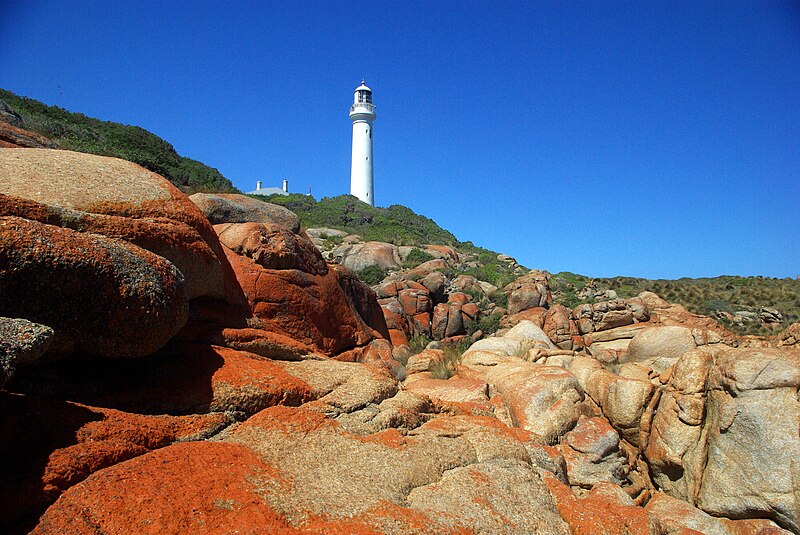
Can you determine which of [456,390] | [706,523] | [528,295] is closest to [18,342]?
[456,390]

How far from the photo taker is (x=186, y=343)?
19.2 ft

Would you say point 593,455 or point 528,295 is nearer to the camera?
point 593,455

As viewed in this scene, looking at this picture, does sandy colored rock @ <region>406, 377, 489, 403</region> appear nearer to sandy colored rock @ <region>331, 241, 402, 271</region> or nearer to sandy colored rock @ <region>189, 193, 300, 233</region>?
sandy colored rock @ <region>189, 193, 300, 233</region>

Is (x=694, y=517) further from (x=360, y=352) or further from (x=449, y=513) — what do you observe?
(x=360, y=352)

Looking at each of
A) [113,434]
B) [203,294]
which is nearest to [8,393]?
[113,434]

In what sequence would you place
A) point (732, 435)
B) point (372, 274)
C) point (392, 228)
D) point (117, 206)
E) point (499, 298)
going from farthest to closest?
point (392, 228), point (372, 274), point (499, 298), point (732, 435), point (117, 206)

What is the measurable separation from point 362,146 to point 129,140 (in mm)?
37071

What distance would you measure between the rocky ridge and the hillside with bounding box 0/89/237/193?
21.7m

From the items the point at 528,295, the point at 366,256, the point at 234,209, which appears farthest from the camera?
the point at 366,256

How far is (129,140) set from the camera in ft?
113

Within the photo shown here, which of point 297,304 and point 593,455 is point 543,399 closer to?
point 593,455

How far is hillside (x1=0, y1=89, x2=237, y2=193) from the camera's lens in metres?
27.8

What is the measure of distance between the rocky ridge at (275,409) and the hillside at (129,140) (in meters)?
21.7

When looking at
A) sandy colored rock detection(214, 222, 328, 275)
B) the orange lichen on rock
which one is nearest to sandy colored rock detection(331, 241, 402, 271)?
sandy colored rock detection(214, 222, 328, 275)
